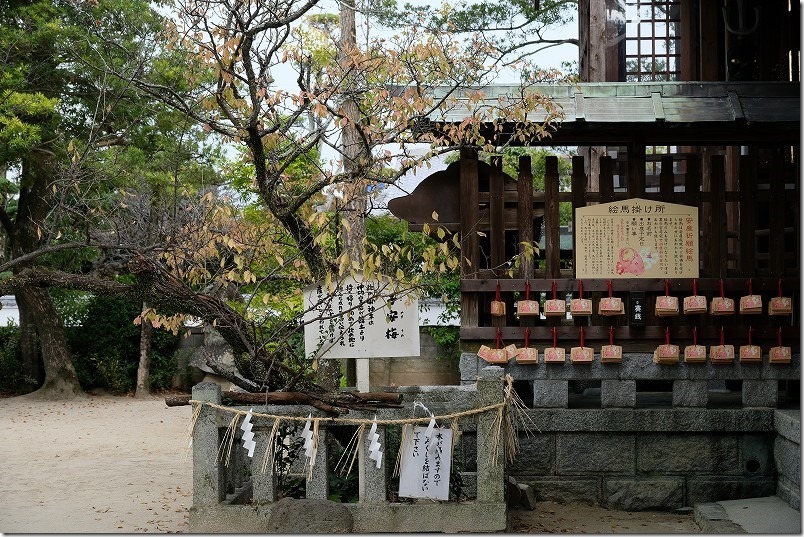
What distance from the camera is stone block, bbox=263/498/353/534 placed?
6.67 metres

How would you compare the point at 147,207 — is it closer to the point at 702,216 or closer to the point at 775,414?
the point at 702,216

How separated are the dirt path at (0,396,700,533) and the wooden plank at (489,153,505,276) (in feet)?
8.19

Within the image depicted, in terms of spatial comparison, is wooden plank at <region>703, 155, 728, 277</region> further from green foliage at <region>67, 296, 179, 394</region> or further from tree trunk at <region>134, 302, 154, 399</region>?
green foliage at <region>67, 296, 179, 394</region>

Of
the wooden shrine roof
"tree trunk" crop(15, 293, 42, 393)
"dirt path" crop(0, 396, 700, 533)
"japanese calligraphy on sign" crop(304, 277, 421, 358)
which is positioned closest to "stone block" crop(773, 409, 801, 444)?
"dirt path" crop(0, 396, 700, 533)

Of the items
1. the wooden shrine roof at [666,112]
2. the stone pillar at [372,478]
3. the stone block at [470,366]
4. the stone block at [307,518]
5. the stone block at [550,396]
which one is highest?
the wooden shrine roof at [666,112]

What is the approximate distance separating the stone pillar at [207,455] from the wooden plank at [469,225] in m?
3.05

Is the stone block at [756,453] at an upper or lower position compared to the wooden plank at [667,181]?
lower

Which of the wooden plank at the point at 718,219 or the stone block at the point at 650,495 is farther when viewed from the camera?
the wooden plank at the point at 718,219

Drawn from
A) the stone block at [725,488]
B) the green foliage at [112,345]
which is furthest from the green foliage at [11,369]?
the stone block at [725,488]

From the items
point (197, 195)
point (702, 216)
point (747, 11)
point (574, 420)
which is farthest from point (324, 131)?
point (197, 195)

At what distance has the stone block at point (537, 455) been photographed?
29.5ft

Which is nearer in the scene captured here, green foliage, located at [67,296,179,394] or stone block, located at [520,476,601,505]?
stone block, located at [520,476,601,505]

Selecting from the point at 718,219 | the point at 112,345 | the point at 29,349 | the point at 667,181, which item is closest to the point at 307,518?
the point at 667,181

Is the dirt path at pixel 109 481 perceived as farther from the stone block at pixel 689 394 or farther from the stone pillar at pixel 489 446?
the stone block at pixel 689 394
